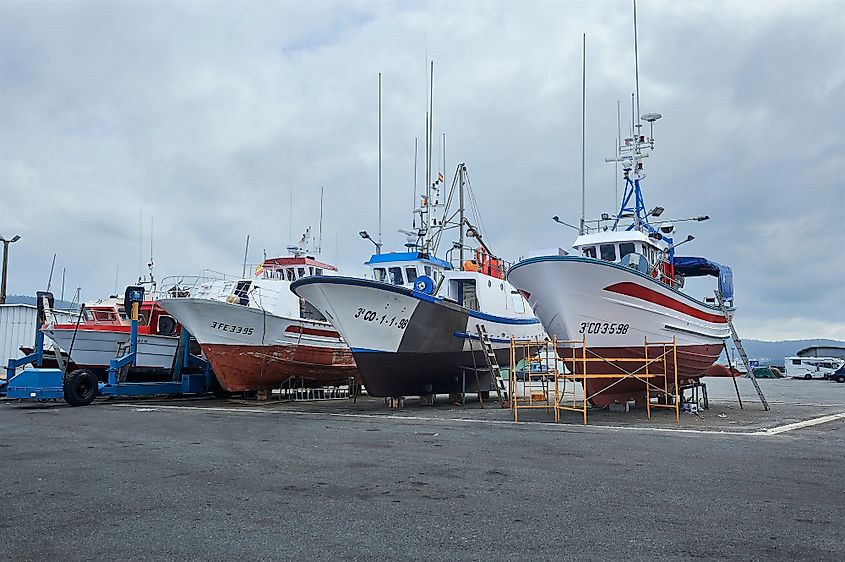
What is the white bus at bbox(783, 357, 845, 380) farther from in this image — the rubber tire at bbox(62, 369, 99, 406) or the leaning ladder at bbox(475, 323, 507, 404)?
the rubber tire at bbox(62, 369, 99, 406)

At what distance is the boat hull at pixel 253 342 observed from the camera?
64.0 ft

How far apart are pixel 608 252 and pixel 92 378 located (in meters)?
13.2

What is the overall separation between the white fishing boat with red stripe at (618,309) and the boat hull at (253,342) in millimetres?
7635

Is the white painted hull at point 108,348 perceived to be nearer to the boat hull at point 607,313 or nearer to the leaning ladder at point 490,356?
the leaning ladder at point 490,356

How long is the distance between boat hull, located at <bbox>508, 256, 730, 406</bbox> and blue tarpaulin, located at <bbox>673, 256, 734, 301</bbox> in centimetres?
429

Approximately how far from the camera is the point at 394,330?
17.4 metres

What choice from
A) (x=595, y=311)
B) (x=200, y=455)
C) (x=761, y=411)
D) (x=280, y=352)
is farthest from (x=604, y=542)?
(x=280, y=352)

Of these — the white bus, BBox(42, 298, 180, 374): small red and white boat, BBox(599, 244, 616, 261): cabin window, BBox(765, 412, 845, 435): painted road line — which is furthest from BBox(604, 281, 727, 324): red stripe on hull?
the white bus

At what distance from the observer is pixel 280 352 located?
20.7m

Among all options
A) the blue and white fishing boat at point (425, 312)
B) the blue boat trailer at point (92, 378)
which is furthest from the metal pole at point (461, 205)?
the blue boat trailer at point (92, 378)

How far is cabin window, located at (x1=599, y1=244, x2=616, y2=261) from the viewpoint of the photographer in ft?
56.9

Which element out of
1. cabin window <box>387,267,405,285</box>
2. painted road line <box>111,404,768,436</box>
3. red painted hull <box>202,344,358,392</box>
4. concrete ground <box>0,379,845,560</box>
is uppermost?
cabin window <box>387,267,405,285</box>

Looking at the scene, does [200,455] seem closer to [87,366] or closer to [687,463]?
[687,463]

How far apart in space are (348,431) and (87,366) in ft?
40.8
